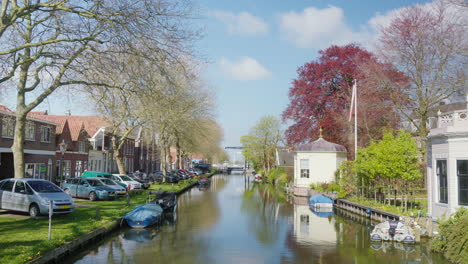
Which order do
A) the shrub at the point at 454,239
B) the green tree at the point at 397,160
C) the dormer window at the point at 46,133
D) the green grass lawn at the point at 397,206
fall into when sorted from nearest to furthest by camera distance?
1. the shrub at the point at 454,239
2. the green grass lawn at the point at 397,206
3. the green tree at the point at 397,160
4. the dormer window at the point at 46,133

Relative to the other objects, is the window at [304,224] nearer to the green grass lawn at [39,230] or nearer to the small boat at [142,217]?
the small boat at [142,217]

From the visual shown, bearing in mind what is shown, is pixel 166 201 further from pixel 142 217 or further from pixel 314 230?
pixel 314 230

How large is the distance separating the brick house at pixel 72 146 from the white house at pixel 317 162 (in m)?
23.7

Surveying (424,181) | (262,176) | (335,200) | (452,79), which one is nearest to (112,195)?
(335,200)

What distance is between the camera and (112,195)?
26.6 m

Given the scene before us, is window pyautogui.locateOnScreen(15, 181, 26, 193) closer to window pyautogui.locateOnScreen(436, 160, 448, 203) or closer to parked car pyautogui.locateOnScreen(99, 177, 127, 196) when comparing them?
parked car pyautogui.locateOnScreen(99, 177, 127, 196)

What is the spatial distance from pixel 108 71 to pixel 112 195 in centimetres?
1423

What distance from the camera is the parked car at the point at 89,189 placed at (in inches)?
1027

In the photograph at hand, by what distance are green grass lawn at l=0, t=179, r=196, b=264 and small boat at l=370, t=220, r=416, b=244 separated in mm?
12067

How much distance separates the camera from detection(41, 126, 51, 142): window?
1335 inches

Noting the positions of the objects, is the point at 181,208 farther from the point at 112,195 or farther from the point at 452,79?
the point at 452,79

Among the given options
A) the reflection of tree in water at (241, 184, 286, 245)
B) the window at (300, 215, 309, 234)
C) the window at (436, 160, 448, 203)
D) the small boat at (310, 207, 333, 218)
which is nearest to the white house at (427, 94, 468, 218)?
the window at (436, 160, 448, 203)

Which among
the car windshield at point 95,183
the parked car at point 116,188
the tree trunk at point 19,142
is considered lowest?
the parked car at point 116,188

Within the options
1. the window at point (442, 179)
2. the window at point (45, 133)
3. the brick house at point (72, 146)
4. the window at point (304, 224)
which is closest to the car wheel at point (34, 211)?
the window at point (304, 224)
